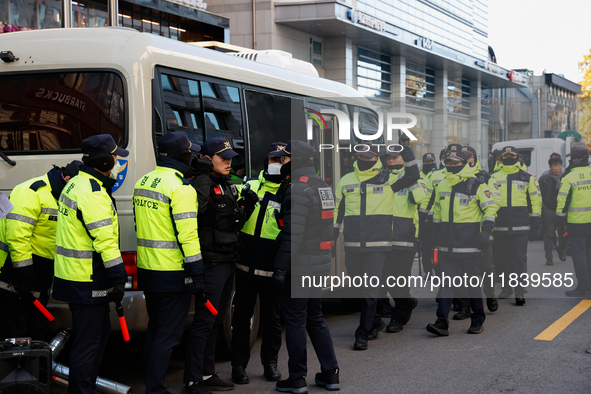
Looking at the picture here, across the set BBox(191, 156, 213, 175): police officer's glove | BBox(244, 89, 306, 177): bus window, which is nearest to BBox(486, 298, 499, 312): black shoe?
BBox(244, 89, 306, 177): bus window

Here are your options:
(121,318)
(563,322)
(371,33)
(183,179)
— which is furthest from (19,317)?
(371,33)

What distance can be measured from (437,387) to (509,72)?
3670 centimetres

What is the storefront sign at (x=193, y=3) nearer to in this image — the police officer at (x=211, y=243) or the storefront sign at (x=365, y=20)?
the storefront sign at (x=365, y=20)

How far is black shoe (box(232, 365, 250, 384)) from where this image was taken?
552 cm

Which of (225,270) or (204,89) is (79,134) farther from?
(225,270)

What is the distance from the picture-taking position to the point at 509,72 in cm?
3894

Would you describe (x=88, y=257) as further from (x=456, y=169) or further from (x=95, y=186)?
(x=456, y=169)

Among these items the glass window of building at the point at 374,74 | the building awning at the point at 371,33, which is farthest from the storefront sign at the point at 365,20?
the glass window of building at the point at 374,74

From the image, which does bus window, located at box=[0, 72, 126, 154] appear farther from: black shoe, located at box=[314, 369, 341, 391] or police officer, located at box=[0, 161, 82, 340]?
black shoe, located at box=[314, 369, 341, 391]

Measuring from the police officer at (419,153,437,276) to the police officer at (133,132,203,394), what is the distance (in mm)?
4823

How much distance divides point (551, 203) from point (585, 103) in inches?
800

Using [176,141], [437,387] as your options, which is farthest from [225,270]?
[437,387]

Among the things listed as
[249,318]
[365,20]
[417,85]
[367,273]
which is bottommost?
[249,318]

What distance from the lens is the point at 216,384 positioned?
5.32 m
